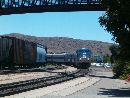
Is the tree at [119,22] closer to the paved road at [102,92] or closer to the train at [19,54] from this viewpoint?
the paved road at [102,92]

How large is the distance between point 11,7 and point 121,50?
205 ft

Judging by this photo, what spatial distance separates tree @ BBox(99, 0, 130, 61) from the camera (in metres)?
28.7

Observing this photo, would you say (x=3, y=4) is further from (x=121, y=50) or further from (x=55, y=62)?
(x=121, y=50)

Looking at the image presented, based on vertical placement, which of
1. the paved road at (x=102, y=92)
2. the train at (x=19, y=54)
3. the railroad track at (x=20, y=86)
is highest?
the train at (x=19, y=54)

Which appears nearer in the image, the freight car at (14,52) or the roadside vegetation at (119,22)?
the roadside vegetation at (119,22)

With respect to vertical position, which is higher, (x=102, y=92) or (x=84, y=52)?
(x=84, y=52)

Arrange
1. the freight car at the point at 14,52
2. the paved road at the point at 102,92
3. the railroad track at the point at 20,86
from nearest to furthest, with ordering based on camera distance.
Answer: the railroad track at the point at 20,86 → the paved road at the point at 102,92 → the freight car at the point at 14,52

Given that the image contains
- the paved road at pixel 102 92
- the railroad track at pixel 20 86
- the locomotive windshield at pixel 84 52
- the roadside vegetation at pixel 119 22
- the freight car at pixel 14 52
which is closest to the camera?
the railroad track at pixel 20 86

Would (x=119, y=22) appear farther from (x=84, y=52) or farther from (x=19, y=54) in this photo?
(x=84, y=52)

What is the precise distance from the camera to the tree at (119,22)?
2866cm

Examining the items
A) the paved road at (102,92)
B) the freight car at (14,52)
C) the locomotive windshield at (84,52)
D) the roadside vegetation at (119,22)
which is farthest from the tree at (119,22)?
the locomotive windshield at (84,52)

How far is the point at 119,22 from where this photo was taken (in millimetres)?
29359

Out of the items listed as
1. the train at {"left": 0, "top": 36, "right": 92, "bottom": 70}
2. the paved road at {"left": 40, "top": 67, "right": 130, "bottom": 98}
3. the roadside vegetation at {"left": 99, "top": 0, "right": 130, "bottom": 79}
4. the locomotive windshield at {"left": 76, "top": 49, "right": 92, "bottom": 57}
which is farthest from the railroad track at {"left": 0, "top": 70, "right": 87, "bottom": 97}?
the locomotive windshield at {"left": 76, "top": 49, "right": 92, "bottom": 57}

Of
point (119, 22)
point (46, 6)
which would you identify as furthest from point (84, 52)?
point (119, 22)
